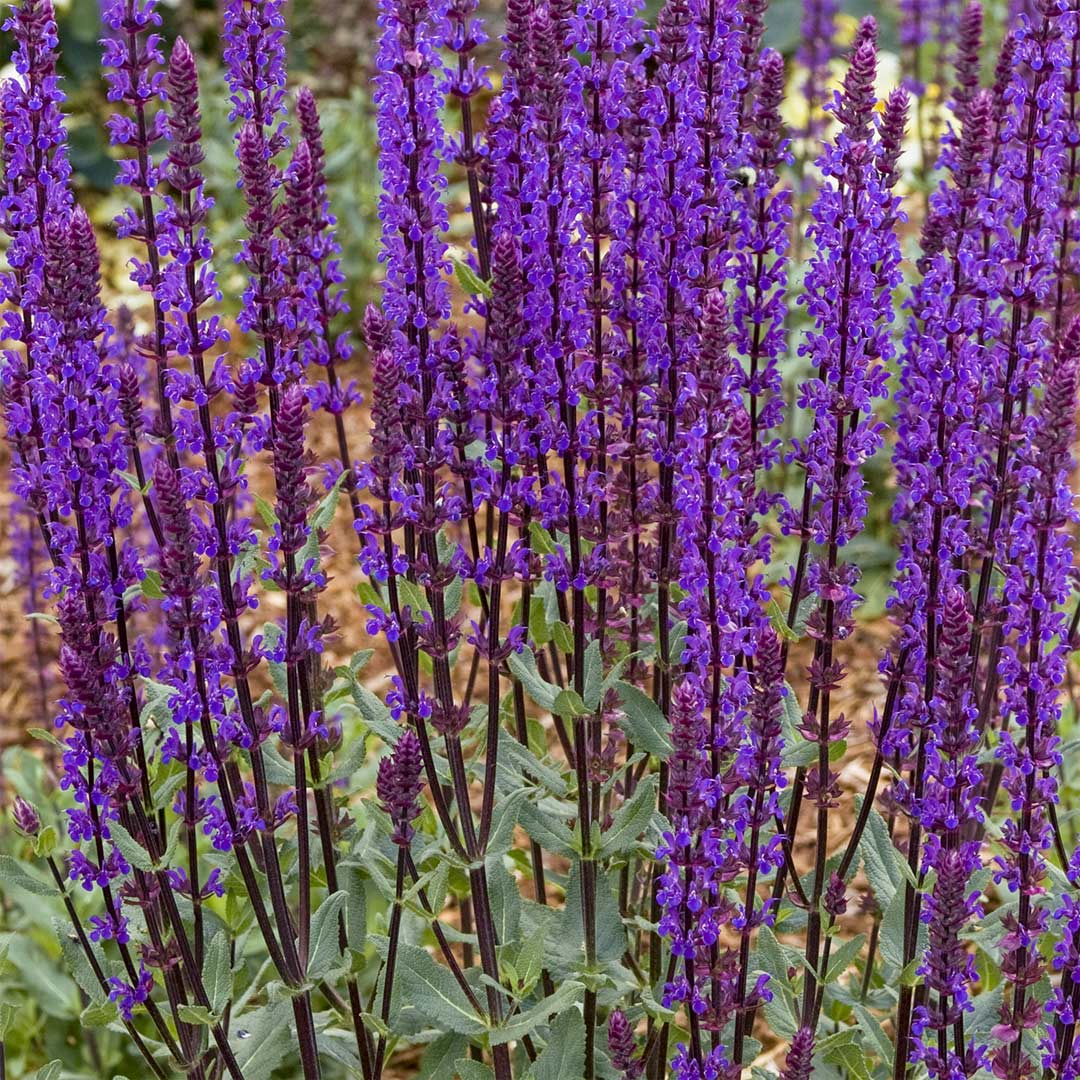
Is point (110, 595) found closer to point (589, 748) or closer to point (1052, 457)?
point (589, 748)

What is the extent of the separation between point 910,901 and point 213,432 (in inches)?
81.9

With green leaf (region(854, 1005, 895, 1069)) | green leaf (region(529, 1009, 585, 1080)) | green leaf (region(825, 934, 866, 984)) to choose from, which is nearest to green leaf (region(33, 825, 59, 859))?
green leaf (region(529, 1009, 585, 1080))

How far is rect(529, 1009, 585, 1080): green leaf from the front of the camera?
13.1 ft

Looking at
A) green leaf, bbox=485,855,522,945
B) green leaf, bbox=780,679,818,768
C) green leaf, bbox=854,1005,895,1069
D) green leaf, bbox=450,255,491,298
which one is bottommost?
green leaf, bbox=854,1005,895,1069

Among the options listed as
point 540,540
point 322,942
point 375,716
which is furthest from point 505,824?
point 540,540

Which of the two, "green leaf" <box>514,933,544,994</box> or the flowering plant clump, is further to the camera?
"green leaf" <box>514,933,544,994</box>

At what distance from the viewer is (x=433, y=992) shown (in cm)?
406

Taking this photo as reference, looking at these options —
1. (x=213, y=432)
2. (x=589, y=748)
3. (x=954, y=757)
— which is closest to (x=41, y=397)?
(x=213, y=432)

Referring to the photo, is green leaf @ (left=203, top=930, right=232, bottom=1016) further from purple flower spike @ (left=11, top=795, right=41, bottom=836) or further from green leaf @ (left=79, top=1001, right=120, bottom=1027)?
purple flower spike @ (left=11, top=795, right=41, bottom=836)

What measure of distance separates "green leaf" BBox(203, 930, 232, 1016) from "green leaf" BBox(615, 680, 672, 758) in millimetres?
1213

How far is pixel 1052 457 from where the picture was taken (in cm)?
333

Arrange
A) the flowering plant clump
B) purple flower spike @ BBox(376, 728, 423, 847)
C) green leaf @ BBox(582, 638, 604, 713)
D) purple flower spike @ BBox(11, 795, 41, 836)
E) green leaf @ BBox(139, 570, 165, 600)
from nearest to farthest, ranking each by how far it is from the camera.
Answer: the flowering plant clump → purple flower spike @ BBox(376, 728, 423, 847) → green leaf @ BBox(139, 570, 165, 600) → green leaf @ BBox(582, 638, 604, 713) → purple flower spike @ BBox(11, 795, 41, 836)

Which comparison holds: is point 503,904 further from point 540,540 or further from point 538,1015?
point 540,540

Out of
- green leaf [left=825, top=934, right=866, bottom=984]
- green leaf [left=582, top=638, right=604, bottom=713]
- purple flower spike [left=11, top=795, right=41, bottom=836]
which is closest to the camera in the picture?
green leaf [left=582, top=638, right=604, bottom=713]
